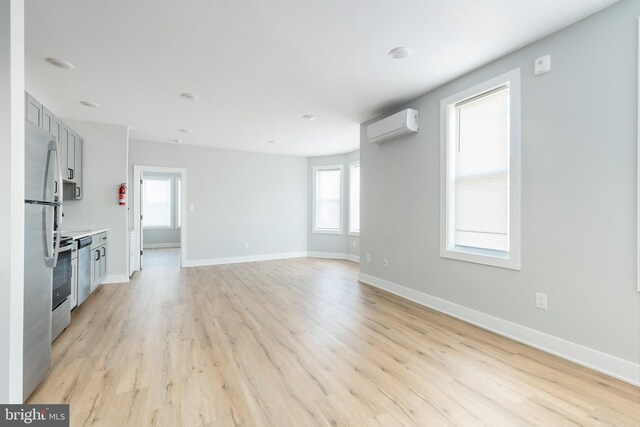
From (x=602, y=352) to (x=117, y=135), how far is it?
6412 mm

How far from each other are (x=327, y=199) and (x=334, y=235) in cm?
94

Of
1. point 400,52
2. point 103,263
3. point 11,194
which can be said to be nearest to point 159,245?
point 103,263

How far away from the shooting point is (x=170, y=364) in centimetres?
220

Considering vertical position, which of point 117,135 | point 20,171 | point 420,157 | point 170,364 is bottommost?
point 170,364

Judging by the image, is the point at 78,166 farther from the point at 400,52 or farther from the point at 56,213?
the point at 400,52

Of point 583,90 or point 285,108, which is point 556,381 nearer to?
point 583,90

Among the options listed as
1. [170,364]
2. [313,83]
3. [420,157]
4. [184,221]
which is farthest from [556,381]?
[184,221]

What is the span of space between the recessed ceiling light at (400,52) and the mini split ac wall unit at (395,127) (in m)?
0.97

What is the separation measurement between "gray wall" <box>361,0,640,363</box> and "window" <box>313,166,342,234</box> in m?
4.28

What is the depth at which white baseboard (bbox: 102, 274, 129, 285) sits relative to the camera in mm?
4652

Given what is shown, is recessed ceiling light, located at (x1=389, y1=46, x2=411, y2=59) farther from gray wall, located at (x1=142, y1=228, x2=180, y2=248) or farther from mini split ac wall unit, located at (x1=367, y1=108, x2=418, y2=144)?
gray wall, located at (x1=142, y1=228, x2=180, y2=248)

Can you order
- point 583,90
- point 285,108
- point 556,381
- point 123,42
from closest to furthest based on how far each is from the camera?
point 556,381 → point 583,90 → point 123,42 → point 285,108

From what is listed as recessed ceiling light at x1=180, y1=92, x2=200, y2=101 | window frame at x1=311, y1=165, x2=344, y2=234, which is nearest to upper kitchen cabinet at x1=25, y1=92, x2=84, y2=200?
recessed ceiling light at x1=180, y1=92, x2=200, y2=101

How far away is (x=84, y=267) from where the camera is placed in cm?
352
